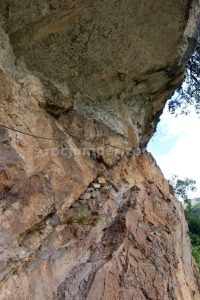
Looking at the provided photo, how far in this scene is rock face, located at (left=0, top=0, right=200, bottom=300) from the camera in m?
2.89

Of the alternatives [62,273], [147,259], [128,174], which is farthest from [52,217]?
[128,174]

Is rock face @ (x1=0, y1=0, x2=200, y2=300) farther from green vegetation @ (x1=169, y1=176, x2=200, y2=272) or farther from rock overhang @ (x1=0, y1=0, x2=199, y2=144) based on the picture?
green vegetation @ (x1=169, y1=176, x2=200, y2=272)

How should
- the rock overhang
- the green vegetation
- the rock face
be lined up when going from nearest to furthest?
the rock face, the rock overhang, the green vegetation

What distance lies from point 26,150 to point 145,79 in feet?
6.41

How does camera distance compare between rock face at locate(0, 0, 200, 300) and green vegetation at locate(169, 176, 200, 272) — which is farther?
green vegetation at locate(169, 176, 200, 272)

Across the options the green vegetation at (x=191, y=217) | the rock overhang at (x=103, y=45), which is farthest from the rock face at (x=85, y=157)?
the green vegetation at (x=191, y=217)

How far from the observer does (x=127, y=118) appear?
181 inches

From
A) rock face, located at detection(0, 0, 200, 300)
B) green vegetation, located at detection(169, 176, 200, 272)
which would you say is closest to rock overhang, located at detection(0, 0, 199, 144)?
Result: rock face, located at detection(0, 0, 200, 300)

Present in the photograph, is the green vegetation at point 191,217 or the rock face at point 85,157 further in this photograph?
the green vegetation at point 191,217

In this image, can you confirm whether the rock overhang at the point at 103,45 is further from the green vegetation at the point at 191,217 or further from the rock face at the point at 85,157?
the green vegetation at the point at 191,217

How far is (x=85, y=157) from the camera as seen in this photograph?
3.80 meters

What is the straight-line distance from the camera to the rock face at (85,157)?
2889mm

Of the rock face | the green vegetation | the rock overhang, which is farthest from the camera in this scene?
the green vegetation

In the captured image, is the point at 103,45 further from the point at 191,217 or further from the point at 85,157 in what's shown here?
the point at 191,217
